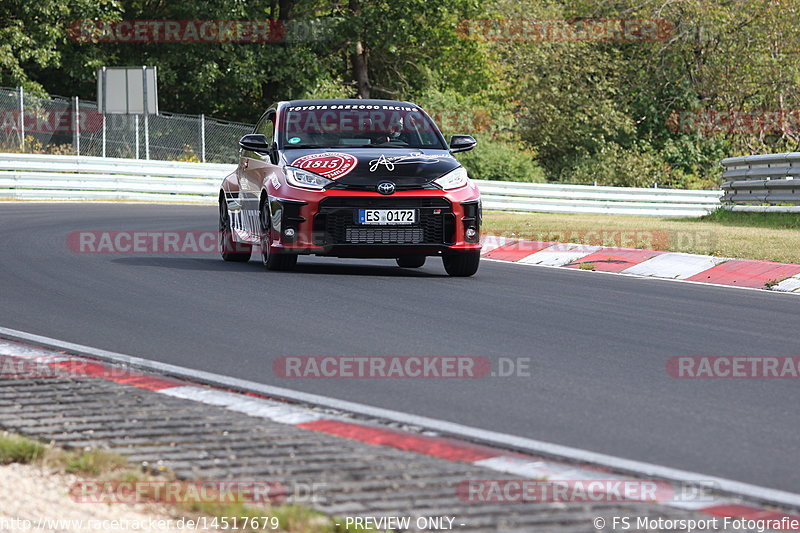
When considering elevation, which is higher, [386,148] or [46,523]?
[386,148]

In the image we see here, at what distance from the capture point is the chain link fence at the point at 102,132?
30.8 meters

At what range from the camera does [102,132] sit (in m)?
32.1

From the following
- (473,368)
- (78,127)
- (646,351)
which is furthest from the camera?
(78,127)

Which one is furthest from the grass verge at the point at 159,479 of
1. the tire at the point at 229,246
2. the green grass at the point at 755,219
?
the green grass at the point at 755,219

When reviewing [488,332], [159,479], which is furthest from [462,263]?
[159,479]

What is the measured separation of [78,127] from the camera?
104 ft

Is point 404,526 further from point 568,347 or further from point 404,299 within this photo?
point 404,299

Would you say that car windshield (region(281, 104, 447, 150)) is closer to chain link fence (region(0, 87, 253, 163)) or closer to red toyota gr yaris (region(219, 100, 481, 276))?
red toyota gr yaris (region(219, 100, 481, 276))

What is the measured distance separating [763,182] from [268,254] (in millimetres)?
9558

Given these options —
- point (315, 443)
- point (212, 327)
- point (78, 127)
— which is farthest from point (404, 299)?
point (78, 127)

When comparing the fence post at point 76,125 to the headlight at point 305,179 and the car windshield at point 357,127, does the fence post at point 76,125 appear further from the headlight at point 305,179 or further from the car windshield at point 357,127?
the headlight at point 305,179

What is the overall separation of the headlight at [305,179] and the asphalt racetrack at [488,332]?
2.85 feet

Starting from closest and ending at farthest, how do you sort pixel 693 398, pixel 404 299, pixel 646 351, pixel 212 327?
1. pixel 693 398
2. pixel 646 351
3. pixel 212 327
4. pixel 404 299

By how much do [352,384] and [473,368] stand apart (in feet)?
2.71
